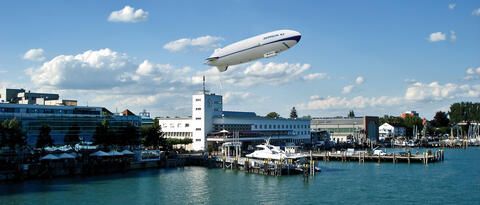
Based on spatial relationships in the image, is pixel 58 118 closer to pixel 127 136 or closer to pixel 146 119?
pixel 127 136

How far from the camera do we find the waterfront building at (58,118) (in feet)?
268

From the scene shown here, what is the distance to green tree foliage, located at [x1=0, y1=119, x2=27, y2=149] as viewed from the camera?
6844 centimetres

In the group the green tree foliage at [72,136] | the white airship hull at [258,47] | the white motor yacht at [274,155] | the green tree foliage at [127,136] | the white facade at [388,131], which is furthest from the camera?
the white facade at [388,131]

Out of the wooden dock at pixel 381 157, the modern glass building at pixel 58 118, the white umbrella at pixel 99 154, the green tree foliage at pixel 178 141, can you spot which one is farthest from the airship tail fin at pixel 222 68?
the green tree foliage at pixel 178 141

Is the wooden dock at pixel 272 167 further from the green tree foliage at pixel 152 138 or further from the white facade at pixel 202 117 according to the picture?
the white facade at pixel 202 117

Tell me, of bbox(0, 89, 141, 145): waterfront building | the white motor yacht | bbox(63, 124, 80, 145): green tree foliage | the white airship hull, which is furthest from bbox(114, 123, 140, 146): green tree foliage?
the white airship hull

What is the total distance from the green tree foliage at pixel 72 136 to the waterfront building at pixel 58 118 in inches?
14.2

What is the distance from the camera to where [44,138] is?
77438 millimetres

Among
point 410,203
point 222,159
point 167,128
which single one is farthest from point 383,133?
point 410,203

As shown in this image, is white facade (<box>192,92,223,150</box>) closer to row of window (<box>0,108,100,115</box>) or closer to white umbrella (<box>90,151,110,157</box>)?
row of window (<box>0,108,100,115</box>)

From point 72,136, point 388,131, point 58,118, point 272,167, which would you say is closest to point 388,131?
point 388,131

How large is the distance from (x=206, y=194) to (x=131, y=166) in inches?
1072

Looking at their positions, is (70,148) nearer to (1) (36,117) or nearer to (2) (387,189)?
(1) (36,117)

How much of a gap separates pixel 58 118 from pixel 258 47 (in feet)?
157
